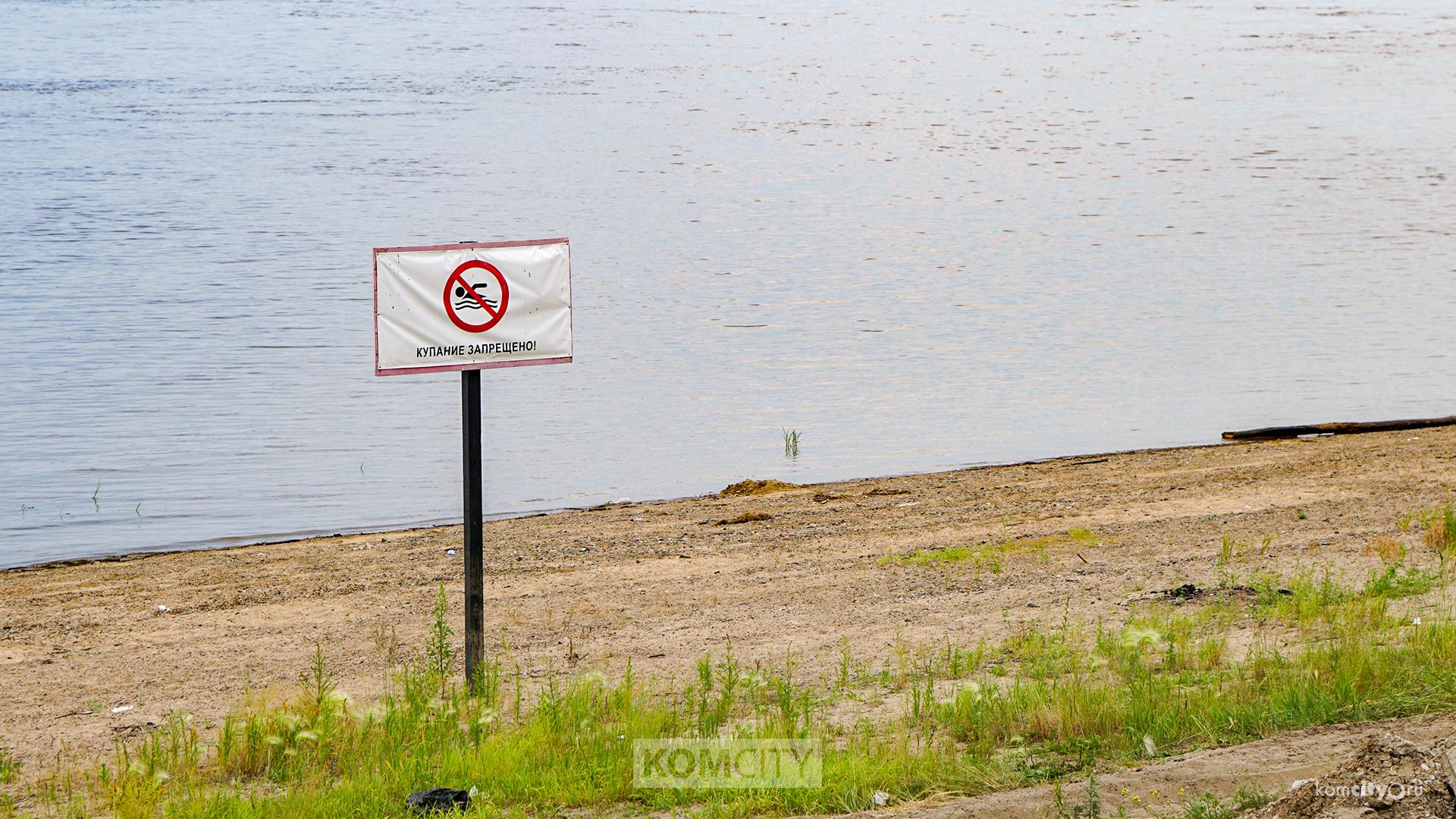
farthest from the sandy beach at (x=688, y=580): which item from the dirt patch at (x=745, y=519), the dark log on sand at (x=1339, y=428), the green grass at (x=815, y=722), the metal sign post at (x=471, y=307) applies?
the metal sign post at (x=471, y=307)

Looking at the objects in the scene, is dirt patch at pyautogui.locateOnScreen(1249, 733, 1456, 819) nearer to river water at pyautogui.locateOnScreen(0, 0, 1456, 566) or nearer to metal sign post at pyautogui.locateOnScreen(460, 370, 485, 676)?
metal sign post at pyautogui.locateOnScreen(460, 370, 485, 676)

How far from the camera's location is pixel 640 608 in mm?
9172

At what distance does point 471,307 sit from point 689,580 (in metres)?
3.87

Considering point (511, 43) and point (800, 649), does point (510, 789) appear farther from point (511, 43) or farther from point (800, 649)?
point (511, 43)

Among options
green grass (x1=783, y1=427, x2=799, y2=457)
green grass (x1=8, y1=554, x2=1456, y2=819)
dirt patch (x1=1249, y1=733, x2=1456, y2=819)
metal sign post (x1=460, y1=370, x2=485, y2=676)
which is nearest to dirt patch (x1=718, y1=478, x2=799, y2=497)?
green grass (x1=783, y1=427, x2=799, y2=457)

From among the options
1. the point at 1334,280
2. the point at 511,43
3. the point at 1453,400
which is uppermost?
the point at 511,43

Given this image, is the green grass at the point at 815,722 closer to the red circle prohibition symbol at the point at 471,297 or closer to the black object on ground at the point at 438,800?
the black object on ground at the point at 438,800

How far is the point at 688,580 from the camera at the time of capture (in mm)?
9969

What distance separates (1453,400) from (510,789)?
1588cm

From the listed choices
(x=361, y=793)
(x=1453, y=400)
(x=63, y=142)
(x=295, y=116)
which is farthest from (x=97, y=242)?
(x=361, y=793)

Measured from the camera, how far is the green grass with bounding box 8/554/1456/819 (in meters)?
5.55

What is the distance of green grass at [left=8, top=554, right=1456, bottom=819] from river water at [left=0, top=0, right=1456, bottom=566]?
702 centimetres

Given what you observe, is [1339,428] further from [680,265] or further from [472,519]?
[680,265]

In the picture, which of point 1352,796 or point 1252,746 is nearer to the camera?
point 1352,796
